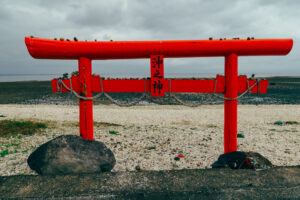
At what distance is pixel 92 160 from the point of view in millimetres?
3221

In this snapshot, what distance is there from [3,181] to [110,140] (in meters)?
3.33

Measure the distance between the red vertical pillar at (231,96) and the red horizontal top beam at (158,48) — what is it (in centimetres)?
18

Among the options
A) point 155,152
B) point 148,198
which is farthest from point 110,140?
point 148,198

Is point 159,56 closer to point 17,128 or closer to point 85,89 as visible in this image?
point 85,89

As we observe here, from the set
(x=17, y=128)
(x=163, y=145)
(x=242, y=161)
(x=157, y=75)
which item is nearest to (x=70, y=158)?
(x=157, y=75)

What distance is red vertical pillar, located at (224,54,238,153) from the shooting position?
3531 millimetres

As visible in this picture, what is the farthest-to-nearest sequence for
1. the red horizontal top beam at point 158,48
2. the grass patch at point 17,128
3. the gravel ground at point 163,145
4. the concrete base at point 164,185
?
the grass patch at point 17,128 < the gravel ground at point 163,145 < the red horizontal top beam at point 158,48 < the concrete base at point 164,185

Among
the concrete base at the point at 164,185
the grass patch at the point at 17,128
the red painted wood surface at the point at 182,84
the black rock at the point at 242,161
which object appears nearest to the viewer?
the concrete base at the point at 164,185

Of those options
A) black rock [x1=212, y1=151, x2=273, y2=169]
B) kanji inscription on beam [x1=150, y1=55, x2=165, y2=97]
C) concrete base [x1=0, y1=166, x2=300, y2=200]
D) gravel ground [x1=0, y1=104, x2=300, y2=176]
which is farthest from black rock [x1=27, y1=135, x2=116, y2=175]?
black rock [x1=212, y1=151, x2=273, y2=169]

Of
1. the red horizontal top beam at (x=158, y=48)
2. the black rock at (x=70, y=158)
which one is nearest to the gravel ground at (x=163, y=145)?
the black rock at (x=70, y=158)

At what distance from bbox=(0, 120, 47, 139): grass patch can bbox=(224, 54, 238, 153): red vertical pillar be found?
569cm

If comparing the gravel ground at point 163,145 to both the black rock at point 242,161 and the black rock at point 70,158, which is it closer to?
the black rock at point 70,158

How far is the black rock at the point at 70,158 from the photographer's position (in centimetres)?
304

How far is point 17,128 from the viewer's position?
645 centimetres
